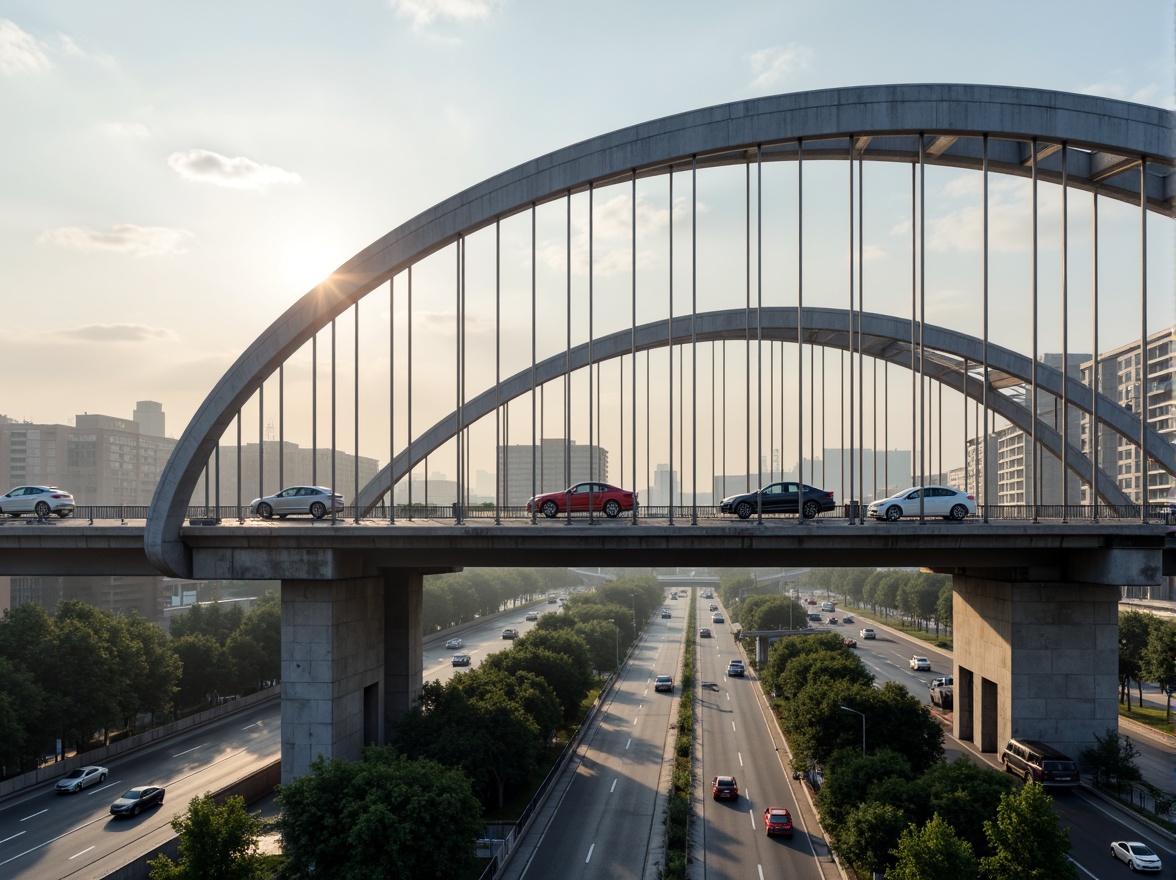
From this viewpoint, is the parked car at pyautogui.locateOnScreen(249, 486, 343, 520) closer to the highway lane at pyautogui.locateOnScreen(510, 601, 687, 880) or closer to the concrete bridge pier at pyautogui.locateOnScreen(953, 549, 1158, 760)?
the highway lane at pyautogui.locateOnScreen(510, 601, 687, 880)

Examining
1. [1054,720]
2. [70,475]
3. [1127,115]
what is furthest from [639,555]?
[70,475]

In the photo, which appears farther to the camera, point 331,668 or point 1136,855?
point 331,668

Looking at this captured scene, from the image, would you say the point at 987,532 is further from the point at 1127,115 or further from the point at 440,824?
the point at 440,824

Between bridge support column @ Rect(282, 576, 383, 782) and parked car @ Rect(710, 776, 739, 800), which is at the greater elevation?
bridge support column @ Rect(282, 576, 383, 782)

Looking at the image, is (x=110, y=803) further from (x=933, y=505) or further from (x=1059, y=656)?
(x=1059, y=656)

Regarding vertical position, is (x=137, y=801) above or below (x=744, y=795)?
above

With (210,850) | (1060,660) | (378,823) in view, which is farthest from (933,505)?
(210,850)

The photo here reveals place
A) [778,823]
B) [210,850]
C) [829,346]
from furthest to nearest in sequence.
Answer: [829,346], [778,823], [210,850]

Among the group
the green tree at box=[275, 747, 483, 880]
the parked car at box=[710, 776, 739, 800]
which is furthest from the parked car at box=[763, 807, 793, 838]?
the green tree at box=[275, 747, 483, 880]
